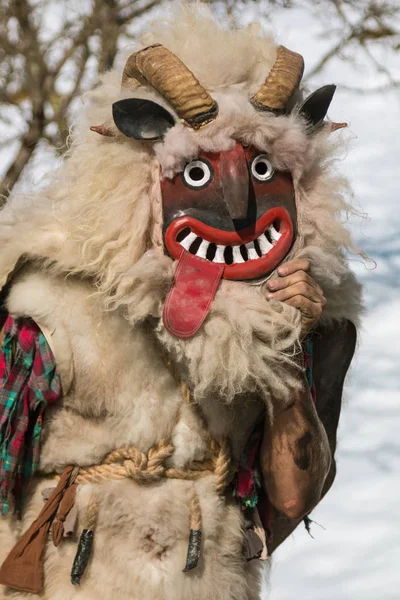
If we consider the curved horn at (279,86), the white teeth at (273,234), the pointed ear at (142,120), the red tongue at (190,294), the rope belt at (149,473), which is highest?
the curved horn at (279,86)

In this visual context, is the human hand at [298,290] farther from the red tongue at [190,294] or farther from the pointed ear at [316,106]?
the pointed ear at [316,106]

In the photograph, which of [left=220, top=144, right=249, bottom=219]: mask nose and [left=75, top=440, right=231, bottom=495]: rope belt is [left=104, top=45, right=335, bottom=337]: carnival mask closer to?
[left=220, top=144, right=249, bottom=219]: mask nose

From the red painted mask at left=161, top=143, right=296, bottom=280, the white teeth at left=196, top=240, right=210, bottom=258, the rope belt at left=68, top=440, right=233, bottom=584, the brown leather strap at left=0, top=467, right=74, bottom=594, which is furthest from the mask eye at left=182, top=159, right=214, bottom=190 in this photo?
the brown leather strap at left=0, top=467, right=74, bottom=594

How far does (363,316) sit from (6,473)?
0.90 m

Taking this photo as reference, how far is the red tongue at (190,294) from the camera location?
1.84m

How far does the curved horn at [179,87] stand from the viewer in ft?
6.07

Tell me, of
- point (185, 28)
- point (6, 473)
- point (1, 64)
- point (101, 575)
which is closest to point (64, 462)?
point (6, 473)

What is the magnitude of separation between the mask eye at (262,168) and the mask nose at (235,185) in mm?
53

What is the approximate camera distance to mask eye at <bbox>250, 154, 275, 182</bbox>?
6.22 feet

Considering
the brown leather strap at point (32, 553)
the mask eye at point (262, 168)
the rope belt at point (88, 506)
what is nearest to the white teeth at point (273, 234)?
the mask eye at point (262, 168)

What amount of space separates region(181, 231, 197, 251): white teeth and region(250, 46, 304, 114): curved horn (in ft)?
0.97

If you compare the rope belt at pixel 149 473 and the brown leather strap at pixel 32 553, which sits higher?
the rope belt at pixel 149 473

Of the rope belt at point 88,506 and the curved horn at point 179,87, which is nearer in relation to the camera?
the curved horn at point 179,87

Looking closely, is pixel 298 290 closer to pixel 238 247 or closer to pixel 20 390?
pixel 238 247
